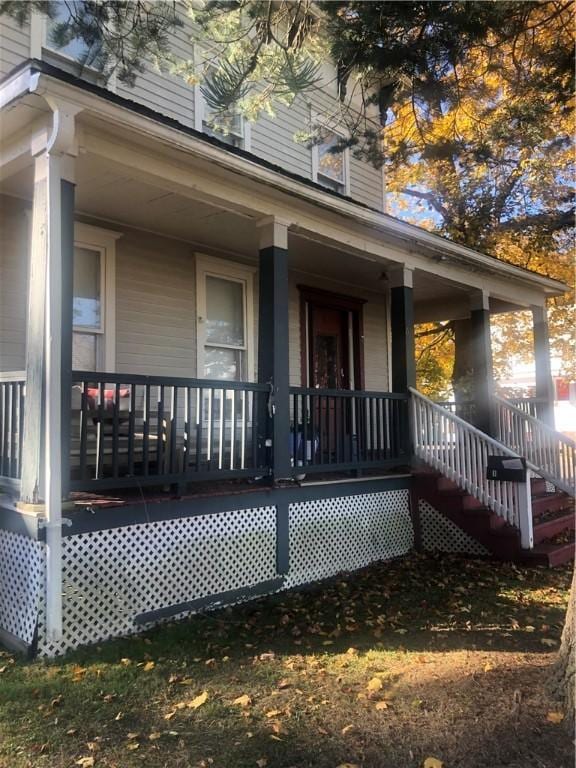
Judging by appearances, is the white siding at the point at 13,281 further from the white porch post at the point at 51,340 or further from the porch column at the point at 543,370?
the porch column at the point at 543,370

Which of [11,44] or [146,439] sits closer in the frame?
[146,439]

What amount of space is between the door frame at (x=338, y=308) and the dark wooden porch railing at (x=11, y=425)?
4917 mm

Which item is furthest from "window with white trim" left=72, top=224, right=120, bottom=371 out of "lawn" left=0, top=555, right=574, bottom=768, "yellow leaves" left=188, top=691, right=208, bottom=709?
"yellow leaves" left=188, top=691, right=208, bottom=709

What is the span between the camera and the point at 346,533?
22.2ft

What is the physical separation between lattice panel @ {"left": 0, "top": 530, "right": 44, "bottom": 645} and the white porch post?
0.13m

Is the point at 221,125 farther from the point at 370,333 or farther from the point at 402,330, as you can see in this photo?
the point at 370,333

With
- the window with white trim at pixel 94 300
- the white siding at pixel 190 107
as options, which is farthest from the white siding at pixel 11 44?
the window with white trim at pixel 94 300

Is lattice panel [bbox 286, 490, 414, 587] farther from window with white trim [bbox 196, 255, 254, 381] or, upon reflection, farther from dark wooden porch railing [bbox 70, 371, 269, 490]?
window with white trim [bbox 196, 255, 254, 381]

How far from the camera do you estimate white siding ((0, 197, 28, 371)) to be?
5.89 m

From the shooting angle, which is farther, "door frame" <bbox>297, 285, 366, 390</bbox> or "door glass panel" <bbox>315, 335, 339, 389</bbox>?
"door glass panel" <bbox>315, 335, 339, 389</bbox>

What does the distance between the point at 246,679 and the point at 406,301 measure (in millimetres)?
5601

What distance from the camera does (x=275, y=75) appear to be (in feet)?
19.7

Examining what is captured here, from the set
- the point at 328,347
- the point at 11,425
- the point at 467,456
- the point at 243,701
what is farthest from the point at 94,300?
the point at 467,456

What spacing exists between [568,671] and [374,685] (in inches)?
43.2
